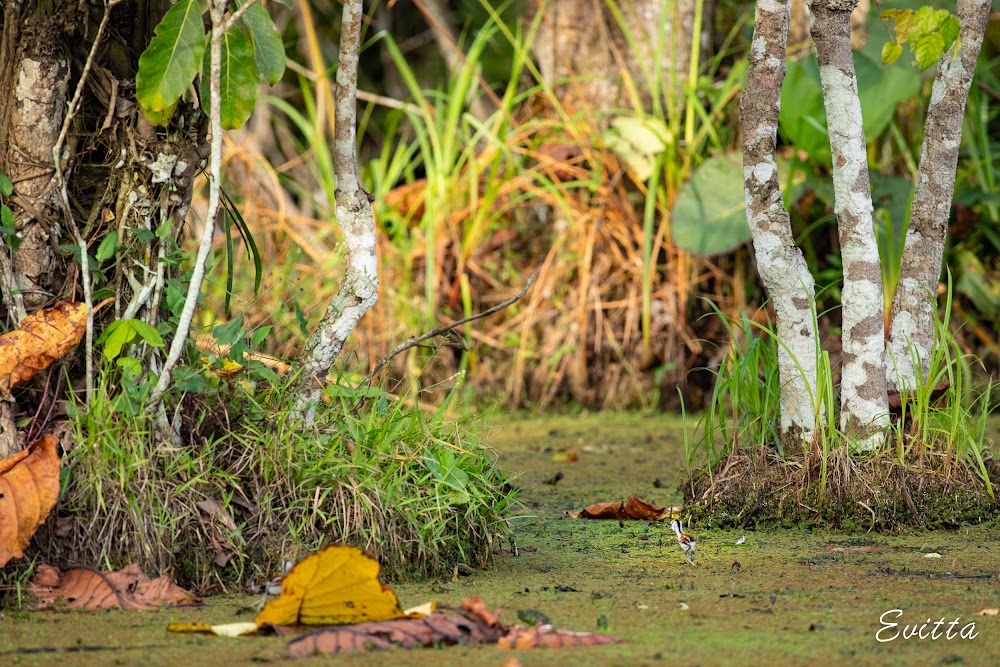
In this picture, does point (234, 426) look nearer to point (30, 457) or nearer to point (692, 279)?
point (30, 457)

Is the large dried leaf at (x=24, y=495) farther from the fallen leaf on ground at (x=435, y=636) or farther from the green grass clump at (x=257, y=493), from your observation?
the fallen leaf on ground at (x=435, y=636)

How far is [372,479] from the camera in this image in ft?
7.11

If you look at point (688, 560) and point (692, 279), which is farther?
point (692, 279)

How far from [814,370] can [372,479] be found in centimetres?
110

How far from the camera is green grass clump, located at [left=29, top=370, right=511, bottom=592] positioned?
201 centimetres

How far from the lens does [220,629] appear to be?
1719mm

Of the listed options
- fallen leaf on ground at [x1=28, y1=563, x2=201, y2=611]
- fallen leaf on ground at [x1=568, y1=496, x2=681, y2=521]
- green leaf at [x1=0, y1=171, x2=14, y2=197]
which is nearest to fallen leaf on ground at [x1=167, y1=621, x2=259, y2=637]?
fallen leaf on ground at [x1=28, y1=563, x2=201, y2=611]

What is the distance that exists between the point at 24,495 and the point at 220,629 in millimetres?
461

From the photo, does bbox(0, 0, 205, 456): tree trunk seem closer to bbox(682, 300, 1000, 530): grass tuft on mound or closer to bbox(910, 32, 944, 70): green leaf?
bbox(682, 300, 1000, 530): grass tuft on mound

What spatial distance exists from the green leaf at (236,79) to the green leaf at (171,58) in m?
0.14

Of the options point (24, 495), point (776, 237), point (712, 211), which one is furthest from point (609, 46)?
point (24, 495)

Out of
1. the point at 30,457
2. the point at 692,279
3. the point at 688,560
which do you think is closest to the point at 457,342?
the point at 688,560

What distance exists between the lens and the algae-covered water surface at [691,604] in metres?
1.63

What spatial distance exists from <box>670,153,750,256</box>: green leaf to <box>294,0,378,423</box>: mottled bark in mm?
2231
